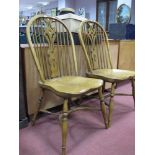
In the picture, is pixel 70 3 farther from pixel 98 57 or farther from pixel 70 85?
pixel 70 85

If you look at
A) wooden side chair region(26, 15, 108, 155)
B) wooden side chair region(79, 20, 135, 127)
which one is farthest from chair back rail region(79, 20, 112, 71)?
wooden side chair region(26, 15, 108, 155)

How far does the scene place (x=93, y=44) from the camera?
77.5 inches

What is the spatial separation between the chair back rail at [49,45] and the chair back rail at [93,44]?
0.17 metres

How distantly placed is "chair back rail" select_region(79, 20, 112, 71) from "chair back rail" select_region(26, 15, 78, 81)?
0.17 m

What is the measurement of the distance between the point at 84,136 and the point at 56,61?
634 millimetres

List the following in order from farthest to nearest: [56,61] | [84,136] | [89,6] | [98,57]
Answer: [89,6] → [98,57] → [56,61] → [84,136]

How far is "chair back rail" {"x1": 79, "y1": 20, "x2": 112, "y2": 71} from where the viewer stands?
188 centimetres

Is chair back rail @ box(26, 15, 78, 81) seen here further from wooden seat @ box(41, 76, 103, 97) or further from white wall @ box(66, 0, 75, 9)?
white wall @ box(66, 0, 75, 9)

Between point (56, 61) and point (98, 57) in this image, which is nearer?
point (56, 61)

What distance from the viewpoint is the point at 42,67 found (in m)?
1.56

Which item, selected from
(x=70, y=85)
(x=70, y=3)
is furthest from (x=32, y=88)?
(x=70, y=3)
